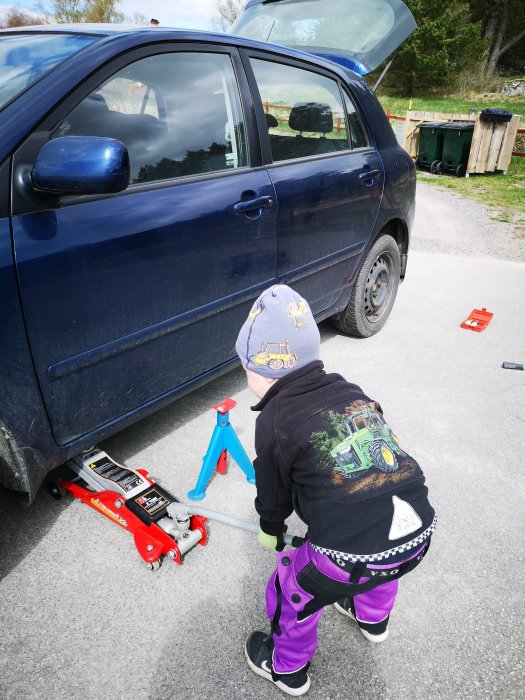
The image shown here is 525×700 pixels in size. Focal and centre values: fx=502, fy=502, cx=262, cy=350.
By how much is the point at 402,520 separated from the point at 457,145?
1214 cm

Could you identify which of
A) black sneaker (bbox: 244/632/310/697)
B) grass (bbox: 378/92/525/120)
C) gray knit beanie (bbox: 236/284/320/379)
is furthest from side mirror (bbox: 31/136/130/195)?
grass (bbox: 378/92/525/120)

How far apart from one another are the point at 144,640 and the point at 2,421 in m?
0.84

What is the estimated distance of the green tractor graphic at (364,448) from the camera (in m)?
1.20

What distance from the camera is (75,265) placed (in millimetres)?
1661

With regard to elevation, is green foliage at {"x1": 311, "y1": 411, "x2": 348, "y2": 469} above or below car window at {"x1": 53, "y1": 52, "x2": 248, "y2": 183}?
below

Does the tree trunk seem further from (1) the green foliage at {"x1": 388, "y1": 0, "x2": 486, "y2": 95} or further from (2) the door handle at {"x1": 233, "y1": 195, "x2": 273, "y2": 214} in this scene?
(2) the door handle at {"x1": 233, "y1": 195, "x2": 273, "y2": 214}

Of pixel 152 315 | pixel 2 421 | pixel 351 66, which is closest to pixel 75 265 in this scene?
pixel 152 315

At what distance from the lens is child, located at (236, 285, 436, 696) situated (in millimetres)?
1208

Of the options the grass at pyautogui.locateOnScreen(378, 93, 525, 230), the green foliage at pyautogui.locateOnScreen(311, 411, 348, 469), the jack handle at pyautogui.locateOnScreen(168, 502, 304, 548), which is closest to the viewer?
the green foliage at pyautogui.locateOnScreen(311, 411, 348, 469)

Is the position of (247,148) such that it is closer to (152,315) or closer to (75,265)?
(152,315)

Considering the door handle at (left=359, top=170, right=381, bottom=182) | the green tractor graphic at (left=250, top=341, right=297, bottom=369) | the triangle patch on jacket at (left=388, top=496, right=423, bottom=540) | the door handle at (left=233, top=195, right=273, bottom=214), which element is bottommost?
the triangle patch on jacket at (left=388, top=496, right=423, bottom=540)

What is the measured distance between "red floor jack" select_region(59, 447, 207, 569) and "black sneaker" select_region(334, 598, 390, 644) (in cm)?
58

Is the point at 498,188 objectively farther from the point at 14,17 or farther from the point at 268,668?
the point at 14,17

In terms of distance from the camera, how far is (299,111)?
9.48ft
